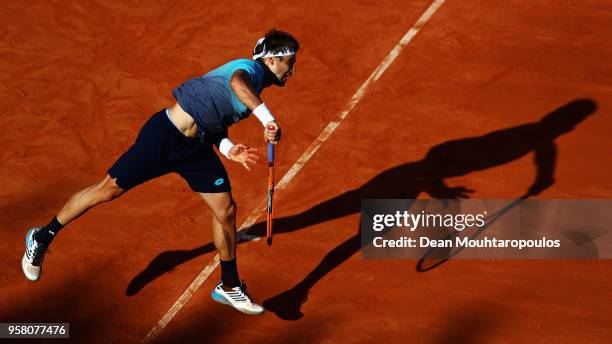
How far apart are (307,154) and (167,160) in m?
2.87

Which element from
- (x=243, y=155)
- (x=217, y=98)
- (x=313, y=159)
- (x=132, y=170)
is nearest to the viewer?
(x=243, y=155)

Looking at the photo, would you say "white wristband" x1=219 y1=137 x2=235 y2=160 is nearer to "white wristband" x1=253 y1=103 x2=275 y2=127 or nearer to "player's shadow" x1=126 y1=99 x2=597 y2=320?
"white wristband" x1=253 y1=103 x2=275 y2=127

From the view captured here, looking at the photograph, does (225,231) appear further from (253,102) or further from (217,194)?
(253,102)

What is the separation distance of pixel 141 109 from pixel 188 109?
11.7 ft

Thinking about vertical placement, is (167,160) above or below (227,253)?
above

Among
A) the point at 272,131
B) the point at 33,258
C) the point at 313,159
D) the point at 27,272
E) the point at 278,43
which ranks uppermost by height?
the point at 278,43

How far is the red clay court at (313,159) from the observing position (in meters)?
8.59

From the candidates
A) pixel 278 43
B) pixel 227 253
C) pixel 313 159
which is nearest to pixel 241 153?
pixel 278 43

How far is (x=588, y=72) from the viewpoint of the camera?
39.3 ft

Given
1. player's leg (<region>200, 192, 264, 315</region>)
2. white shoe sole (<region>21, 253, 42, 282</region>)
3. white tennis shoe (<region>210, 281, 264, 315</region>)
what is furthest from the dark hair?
white shoe sole (<region>21, 253, 42, 282</region>)

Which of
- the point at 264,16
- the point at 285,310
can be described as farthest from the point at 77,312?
the point at 264,16

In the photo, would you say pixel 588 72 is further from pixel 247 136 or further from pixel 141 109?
pixel 141 109

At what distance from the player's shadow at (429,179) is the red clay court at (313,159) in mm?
30

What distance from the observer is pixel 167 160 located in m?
8.05
